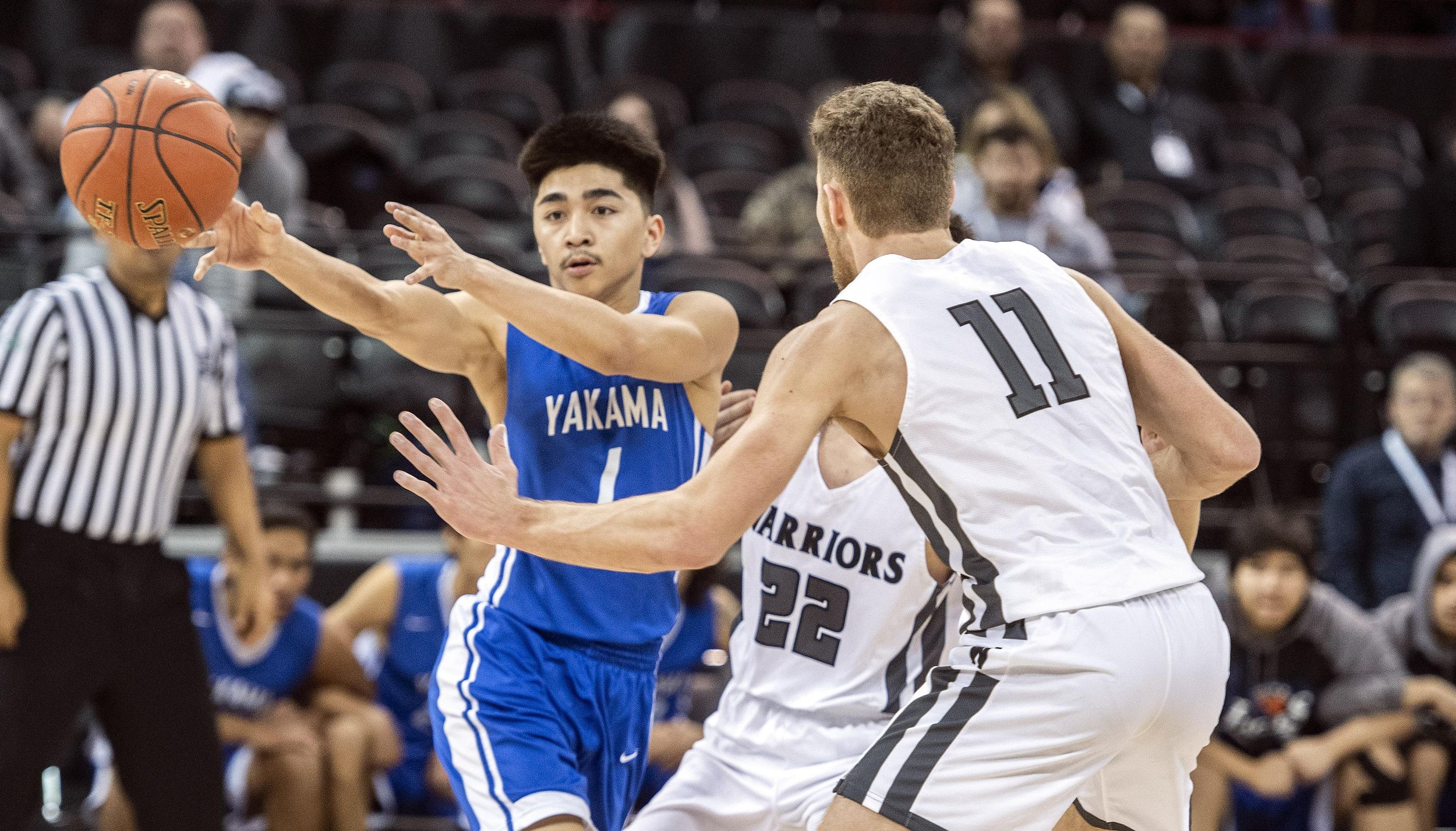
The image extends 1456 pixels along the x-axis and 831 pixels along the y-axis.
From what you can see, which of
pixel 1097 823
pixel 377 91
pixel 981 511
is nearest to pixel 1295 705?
pixel 1097 823

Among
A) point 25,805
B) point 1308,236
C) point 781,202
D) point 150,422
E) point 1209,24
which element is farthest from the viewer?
point 1209,24

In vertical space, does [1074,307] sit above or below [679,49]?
below

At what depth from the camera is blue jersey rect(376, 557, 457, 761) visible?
6.64m

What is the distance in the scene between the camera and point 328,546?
7402 millimetres

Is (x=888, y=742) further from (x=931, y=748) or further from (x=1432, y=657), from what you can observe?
(x=1432, y=657)

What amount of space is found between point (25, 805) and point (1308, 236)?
8.98 metres

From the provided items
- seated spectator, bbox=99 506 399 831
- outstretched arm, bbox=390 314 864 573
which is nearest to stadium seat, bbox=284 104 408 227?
seated spectator, bbox=99 506 399 831

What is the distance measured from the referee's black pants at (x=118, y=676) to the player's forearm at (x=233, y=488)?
1.23ft

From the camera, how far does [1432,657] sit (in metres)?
6.77

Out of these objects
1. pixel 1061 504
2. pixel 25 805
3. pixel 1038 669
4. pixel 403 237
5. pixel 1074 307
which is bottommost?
pixel 25 805

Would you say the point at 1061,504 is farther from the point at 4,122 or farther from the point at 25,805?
the point at 4,122

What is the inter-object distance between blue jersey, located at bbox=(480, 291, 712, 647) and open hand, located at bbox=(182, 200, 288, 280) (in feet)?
2.16

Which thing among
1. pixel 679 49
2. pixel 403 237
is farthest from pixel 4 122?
pixel 403 237

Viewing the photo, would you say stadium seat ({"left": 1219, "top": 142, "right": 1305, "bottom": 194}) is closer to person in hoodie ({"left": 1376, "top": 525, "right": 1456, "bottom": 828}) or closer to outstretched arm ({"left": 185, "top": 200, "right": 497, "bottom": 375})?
person in hoodie ({"left": 1376, "top": 525, "right": 1456, "bottom": 828})
